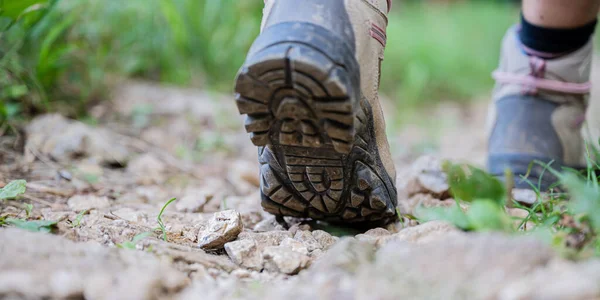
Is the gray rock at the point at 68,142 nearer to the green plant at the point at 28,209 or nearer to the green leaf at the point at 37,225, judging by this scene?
the green plant at the point at 28,209

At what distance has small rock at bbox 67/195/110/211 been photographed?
3.87ft

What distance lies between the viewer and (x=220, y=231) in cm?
95

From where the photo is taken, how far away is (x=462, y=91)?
3.96 m

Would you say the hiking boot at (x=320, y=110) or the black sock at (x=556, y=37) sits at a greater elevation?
the black sock at (x=556, y=37)

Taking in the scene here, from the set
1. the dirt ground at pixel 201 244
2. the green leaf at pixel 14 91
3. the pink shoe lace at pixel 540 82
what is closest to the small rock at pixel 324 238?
the dirt ground at pixel 201 244

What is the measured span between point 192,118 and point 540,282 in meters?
1.86

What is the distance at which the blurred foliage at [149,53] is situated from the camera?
1695 mm

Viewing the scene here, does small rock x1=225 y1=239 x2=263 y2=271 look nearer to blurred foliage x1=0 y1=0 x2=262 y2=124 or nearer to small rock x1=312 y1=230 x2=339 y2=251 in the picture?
small rock x1=312 y1=230 x2=339 y2=251

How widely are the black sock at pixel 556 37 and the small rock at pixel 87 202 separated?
3.91 feet

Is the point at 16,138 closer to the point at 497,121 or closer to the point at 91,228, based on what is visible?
the point at 91,228

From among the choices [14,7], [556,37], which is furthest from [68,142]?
[556,37]

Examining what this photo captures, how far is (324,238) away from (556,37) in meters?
0.89

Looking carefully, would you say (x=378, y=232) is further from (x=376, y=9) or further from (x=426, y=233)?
(x=376, y=9)

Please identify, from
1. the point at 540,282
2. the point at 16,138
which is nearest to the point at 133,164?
the point at 16,138
